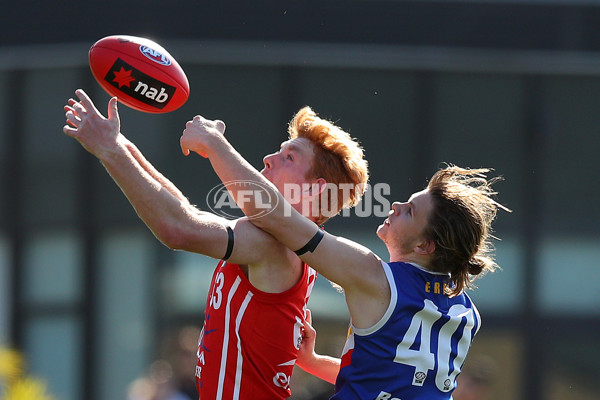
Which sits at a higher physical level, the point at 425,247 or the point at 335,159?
the point at 335,159

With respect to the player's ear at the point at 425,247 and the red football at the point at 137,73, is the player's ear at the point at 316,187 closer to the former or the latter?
the player's ear at the point at 425,247

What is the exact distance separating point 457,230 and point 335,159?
744 millimetres

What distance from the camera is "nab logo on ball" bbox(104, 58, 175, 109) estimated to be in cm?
379

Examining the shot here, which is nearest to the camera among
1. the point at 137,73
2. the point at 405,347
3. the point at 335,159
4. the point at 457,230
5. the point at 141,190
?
the point at 141,190

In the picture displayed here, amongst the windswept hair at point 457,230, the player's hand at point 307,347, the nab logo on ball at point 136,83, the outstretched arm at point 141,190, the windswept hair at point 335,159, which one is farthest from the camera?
the player's hand at point 307,347

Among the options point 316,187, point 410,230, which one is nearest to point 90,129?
point 316,187

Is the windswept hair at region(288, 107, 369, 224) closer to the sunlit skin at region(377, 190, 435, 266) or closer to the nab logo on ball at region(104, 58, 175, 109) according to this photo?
the sunlit skin at region(377, 190, 435, 266)

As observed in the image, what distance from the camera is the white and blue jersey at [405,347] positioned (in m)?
3.40

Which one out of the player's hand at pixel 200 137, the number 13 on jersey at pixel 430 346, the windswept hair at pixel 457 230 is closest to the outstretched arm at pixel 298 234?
the player's hand at pixel 200 137

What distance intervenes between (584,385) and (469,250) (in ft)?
20.3

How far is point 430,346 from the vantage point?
347cm

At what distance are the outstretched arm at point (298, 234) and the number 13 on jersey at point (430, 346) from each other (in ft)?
0.58

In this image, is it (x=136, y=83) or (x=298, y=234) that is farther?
(x=136, y=83)

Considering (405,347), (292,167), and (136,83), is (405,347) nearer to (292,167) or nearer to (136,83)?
(292,167)
